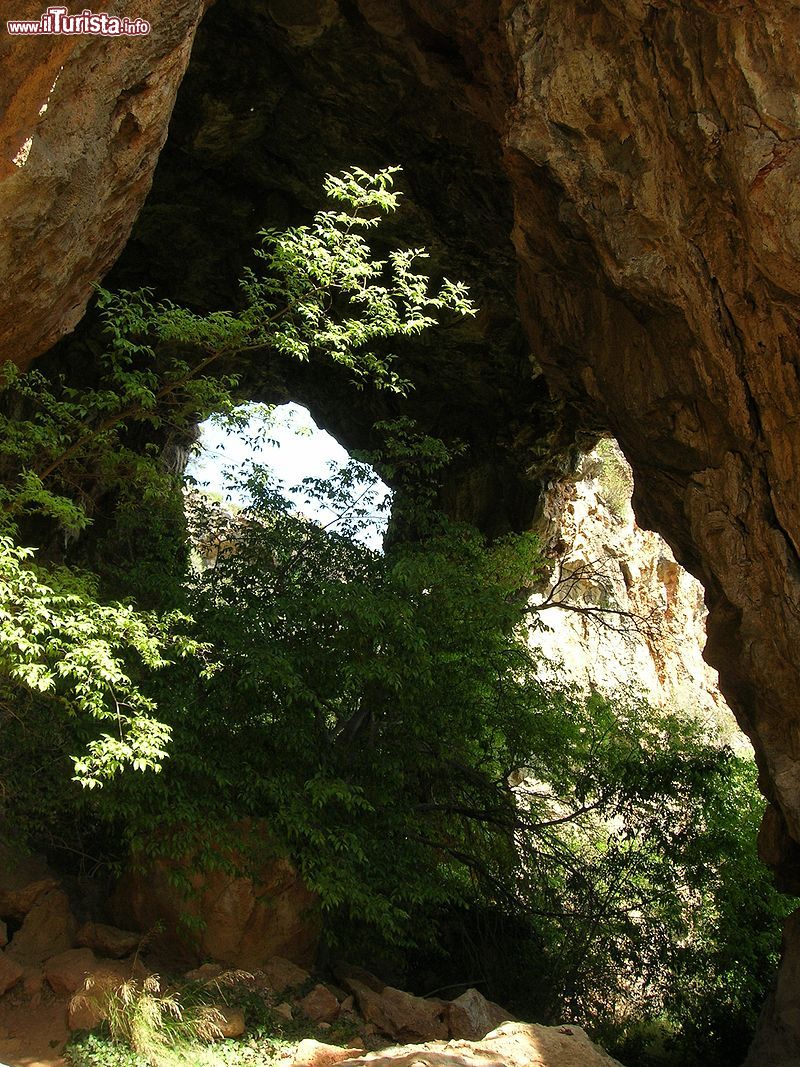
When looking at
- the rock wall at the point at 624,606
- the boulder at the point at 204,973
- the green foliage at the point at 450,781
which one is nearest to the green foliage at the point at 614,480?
the rock wall at the point at 624,606

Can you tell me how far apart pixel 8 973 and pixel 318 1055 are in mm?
2719

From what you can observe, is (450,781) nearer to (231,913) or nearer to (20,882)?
(231,913)

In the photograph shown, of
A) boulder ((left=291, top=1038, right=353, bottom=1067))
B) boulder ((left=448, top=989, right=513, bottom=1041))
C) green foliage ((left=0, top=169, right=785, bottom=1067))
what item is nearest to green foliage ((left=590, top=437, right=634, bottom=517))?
green foliage ((left=0, top=169, right=785, bottom=1067))

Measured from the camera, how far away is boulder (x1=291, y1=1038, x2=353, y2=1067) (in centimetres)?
626

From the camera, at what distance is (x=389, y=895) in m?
8.42

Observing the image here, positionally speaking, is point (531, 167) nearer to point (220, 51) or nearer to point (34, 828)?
point (220, 51)

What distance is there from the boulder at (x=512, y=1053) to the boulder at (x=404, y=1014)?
2190mm

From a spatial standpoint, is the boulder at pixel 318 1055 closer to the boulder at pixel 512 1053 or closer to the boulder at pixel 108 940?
the boulder at pixel 512 1053

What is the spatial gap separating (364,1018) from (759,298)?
6.55m

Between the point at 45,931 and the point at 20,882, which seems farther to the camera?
the point at 20,882

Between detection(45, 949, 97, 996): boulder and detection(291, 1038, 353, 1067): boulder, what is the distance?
196cm

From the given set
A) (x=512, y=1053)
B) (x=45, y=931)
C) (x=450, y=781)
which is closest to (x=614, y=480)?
(x=450, y=781)

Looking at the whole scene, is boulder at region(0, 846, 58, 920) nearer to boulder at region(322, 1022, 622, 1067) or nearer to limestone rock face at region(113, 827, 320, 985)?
limestone rock face at region(113, 827, 320, 985)

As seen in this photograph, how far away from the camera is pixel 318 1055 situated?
6344 millimetres
